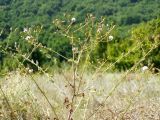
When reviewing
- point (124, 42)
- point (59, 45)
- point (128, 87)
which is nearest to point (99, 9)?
point (59, 45)

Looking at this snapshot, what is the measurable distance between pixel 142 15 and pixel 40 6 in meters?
13.5

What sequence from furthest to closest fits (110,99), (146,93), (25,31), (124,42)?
(124,42)
(146,93)
(110,99)
(25,31)

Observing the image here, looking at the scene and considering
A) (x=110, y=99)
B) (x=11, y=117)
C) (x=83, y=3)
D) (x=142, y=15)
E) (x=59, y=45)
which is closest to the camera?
(x=11, y=117)

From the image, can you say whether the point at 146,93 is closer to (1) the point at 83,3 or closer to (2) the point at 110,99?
(2) the point at 110,99

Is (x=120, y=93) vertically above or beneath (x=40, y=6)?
above

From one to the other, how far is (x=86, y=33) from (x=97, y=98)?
5.29ft

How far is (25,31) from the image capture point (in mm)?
2369

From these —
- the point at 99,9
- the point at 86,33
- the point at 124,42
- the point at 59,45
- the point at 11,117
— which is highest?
the point at 86,33

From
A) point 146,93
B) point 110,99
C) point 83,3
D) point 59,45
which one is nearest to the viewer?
point 110,99

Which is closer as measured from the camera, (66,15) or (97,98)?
(66,15)

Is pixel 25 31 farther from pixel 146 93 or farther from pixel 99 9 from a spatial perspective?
pixel 99 9

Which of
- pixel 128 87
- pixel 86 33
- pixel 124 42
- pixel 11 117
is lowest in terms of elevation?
pixel 124 42

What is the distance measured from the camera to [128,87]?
4469 mm

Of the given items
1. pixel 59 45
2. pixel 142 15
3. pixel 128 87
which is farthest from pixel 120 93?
pixel 142 15
